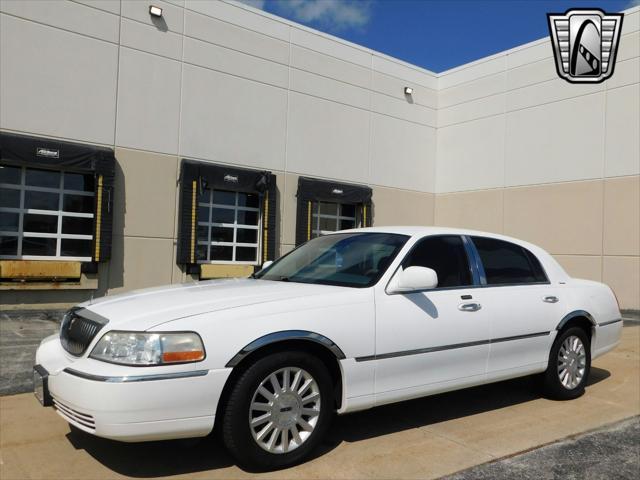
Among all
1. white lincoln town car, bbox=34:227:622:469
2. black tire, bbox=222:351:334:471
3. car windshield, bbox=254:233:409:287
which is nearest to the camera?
white lincoln town car, bbox=34:227:622:469

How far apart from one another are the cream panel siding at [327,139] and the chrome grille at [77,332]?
35.5ft

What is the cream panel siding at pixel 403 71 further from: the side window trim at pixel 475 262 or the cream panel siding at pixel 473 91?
the side window trim at pixel 475 262

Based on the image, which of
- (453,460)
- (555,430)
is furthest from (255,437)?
(555,430)

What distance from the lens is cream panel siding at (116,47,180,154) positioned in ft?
38.4

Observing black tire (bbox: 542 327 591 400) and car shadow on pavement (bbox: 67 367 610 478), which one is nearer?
car shadow on pavement (bbox: 67 367 610 478)

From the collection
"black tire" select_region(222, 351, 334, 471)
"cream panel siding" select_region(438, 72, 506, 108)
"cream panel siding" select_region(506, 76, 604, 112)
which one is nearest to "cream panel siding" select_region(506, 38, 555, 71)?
"cream panel siding" select_region(438, 72, 506, 108)

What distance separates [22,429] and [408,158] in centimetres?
1430

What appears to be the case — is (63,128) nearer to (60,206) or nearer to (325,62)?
(60,206)

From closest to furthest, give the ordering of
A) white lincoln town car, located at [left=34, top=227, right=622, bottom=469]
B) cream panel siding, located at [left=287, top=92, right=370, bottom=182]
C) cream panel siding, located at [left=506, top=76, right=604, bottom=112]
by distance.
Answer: white lincoln town car, located at [left=34, top=227, right=622, bottom=469], cream panel siding, located at [left=506, top=76, right=604, bottom=112], cream panel siding, located at [left=287, top=92, right=370, bottom=182]

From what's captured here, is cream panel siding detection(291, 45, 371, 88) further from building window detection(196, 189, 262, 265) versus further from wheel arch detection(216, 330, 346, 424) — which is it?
wheel arch detection(216, 330, 346, 424)

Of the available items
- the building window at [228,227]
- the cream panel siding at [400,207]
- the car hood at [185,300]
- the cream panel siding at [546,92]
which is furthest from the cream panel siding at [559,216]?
the car hood at [185,300]

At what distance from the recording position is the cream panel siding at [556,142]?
14.0 metres

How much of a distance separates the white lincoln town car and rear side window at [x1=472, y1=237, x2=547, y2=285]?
0.01 m

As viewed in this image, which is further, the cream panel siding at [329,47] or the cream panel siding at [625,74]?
the cream panel siding at [329,47]
